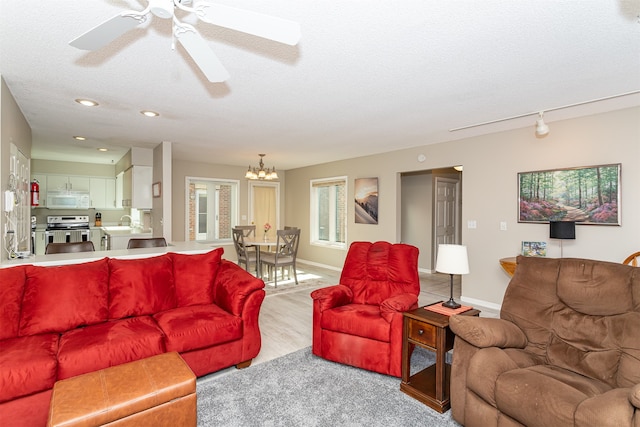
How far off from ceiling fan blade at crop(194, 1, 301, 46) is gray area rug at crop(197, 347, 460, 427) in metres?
2.21

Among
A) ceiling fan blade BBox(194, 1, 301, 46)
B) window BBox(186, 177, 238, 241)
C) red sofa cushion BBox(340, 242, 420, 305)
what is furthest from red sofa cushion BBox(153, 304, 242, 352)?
window BBox(186, 177, 238, 241)

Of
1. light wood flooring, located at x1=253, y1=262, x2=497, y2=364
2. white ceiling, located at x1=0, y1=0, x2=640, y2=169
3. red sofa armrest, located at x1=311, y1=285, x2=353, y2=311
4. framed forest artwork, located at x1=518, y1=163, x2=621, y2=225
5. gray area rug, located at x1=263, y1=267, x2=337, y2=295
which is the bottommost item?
light wood flooring, located at x1=253, y1=262, x2=497, y2=364

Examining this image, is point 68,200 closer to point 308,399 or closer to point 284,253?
point 284,253

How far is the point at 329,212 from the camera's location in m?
7.57

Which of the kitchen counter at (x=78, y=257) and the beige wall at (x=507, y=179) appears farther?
the beige wall at (x=507, y=179)

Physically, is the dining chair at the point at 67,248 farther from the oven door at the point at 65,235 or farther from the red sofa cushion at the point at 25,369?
the oven door at the point at 65,235

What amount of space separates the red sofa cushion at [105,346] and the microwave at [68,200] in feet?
20.1

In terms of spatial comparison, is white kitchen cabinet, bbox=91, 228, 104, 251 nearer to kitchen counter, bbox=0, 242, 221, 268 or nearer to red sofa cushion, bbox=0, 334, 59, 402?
kitchen counter, bbox=0, 242, 221, 268

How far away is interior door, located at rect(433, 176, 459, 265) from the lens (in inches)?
275

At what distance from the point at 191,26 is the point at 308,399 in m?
2.37

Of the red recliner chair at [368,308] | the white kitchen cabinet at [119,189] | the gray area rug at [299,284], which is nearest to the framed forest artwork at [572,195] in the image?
the red recliner chair at [368,308]

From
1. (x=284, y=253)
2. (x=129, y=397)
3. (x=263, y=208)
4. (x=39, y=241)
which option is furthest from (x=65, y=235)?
(x=129, y=397)

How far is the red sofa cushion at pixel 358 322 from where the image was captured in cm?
257

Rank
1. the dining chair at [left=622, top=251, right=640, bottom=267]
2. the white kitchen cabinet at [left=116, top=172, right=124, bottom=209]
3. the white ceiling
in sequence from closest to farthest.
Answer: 1. the white ceiling
2. the dining chair at [left=622, top=251, right=640, bottom=267]
3. the white kitchen cabinet at [left=116, top=172, right=124, bottom=209]
